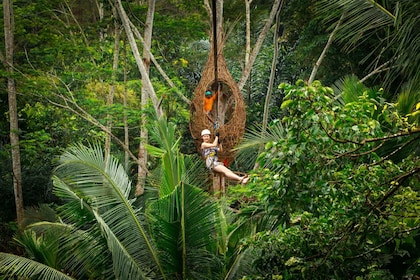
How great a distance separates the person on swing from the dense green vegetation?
0.32 meters

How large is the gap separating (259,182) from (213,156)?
3.72m

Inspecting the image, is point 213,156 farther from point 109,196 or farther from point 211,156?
point 109,196

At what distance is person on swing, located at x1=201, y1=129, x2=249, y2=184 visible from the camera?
9922mm

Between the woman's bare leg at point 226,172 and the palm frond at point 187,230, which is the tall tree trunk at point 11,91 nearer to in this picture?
the woman's bare leg at point 226,172

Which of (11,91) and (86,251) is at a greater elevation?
(11,91)

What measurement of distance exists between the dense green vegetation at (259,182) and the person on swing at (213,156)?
32 centimetres

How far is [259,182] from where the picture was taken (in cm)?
628

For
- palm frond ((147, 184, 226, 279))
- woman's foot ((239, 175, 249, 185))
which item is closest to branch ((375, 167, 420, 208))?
palm frond ((147, 184, 226, 279))

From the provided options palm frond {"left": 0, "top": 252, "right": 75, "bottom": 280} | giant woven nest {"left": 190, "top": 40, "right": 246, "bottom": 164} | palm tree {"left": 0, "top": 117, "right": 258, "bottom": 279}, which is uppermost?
giant woven nest {"left": 190, "top": 40, "right": 246, "bottom": 164}

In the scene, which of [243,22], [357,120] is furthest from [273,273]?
[243,22]

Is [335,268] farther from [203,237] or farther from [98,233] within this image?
[98,233]

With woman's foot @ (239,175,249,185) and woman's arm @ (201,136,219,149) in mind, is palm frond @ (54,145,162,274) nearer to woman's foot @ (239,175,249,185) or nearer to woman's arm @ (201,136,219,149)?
woman's foot @ (239,175,249,185)

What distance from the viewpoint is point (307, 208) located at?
530 centimetres

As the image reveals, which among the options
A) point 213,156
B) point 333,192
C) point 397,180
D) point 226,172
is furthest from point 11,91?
point 397,180
